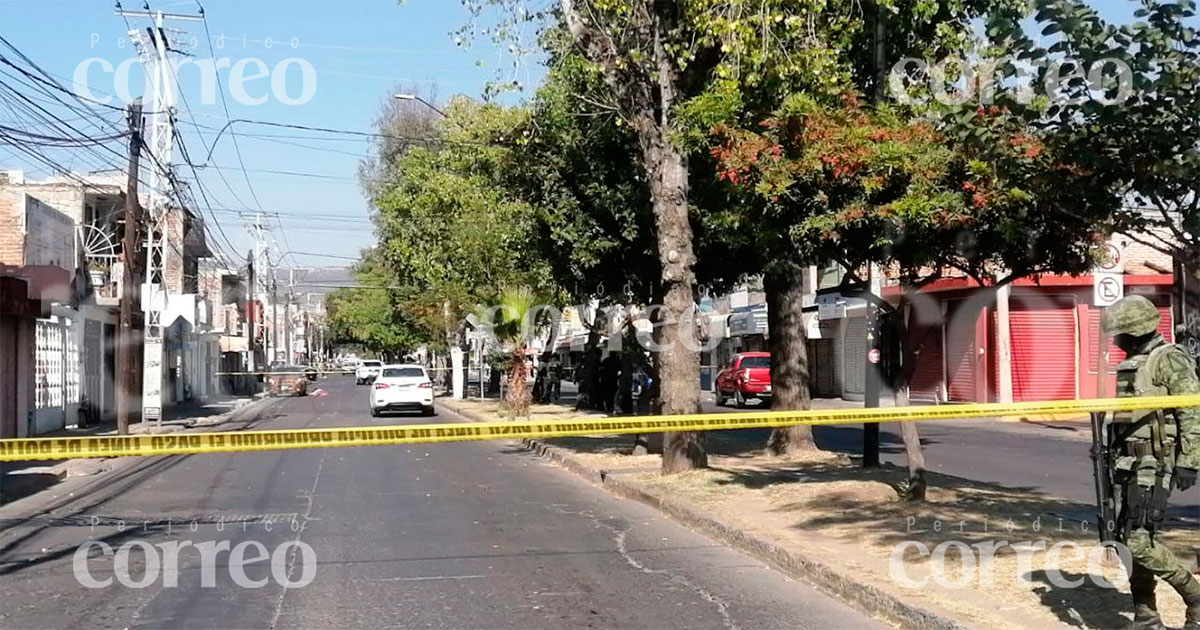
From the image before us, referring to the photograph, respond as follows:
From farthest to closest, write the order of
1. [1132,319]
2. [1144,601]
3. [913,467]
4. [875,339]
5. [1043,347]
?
[1043,347]
[875,339]
[913,467]
[1132,319]
[1144,601]

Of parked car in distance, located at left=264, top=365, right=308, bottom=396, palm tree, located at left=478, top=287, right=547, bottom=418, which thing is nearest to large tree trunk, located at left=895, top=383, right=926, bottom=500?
palm tree, located at left=478, top=287, right=547, bottom=418

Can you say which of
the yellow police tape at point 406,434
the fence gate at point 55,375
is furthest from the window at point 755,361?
the yellow police tape at point 406,434

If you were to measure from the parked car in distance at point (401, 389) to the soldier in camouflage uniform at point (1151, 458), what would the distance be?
28929 mm

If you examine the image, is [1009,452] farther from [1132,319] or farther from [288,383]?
[288,383]

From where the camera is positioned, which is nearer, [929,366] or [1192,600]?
[1192,600]

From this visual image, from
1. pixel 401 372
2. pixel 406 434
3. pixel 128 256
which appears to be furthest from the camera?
pixel 401 372

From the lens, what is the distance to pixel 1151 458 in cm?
619

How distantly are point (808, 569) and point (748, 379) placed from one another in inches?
1035

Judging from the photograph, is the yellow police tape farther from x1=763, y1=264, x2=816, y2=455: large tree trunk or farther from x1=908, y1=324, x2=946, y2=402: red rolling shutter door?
x1=908, y1=324, x2=946, y2=402: red rolling shutter door

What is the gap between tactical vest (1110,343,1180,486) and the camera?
6188 millimetres

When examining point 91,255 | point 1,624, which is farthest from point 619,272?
point 91,255

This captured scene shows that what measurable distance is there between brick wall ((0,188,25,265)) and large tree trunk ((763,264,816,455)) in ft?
61.7

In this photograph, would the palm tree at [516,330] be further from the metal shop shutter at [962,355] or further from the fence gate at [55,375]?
the metal shop shutter at [962,355]

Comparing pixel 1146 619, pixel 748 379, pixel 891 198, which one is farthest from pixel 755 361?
pixel 1146 619
